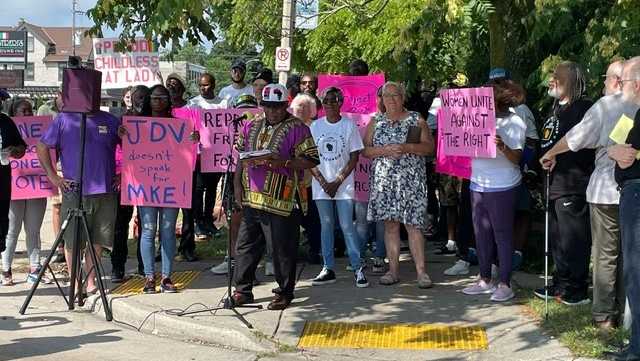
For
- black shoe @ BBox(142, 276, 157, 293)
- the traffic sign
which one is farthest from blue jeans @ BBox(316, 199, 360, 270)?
the traffic sign

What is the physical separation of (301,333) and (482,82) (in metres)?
5.44

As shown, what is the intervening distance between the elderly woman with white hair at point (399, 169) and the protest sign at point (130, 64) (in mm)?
3634

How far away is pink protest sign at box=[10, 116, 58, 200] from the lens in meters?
8.49

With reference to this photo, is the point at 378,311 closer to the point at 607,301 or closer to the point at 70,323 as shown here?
the point at 607,301

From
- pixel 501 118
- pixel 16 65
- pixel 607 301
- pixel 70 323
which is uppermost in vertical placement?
pixel 16 65

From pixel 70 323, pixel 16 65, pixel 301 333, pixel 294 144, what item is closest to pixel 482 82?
pixel 294 144

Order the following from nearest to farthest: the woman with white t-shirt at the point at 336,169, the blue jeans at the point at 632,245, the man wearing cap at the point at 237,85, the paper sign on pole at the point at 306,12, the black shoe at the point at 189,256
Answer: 1. the blue jeans at the point at 632,245
2. the woman with white t-shirt at the point at 336,169
3. the black shoe at the point at 189,256
4. the man wearing cap at the point at 237,85
5. the paper sign on pole at the point at 306,12

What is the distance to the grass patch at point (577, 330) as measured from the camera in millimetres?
5773

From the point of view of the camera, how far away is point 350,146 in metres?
7.86

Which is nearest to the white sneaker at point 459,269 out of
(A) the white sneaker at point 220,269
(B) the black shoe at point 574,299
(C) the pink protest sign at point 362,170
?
(C) the pink protest sign at point 362,170

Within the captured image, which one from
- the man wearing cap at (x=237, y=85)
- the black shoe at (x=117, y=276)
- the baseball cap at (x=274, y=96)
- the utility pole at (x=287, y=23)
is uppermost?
the utility pole at (x=287, y=23)

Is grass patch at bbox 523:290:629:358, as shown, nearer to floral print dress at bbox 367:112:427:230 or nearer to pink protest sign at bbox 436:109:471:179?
floral print dress at bbox 367:112:427:230

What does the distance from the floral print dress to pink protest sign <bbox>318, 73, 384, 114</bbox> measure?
108 cm

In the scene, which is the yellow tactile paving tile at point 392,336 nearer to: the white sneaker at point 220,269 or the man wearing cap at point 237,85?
the white sneaker at point 220,269
